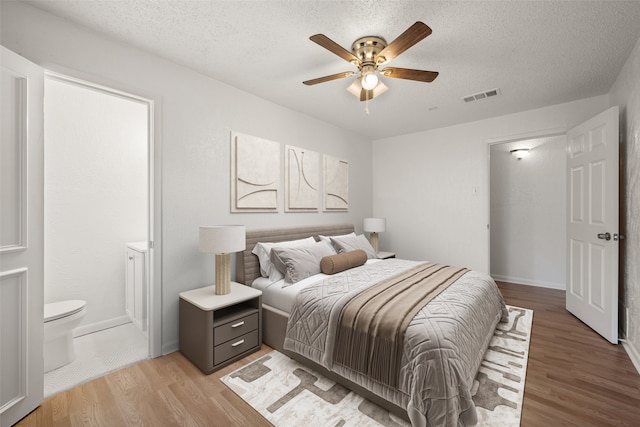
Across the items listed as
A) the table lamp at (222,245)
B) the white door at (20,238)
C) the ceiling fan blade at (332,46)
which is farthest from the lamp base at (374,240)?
the white door at (20,238)

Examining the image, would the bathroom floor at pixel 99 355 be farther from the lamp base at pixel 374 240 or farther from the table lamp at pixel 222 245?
the lamp base at pixel 374 240

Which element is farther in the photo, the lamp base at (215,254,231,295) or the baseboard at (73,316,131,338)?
the baseboard at (73,316,131,338)

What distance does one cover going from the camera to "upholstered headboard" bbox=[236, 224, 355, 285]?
110 inches

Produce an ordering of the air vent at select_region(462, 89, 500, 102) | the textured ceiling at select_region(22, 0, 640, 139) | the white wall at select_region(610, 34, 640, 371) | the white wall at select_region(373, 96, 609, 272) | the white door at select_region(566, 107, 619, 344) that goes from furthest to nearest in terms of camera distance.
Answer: the white wall at select_region(373, 96, 609, 272)
the air vent at select_region(462, 89, 500, 102)
the white door at select_region(566, 107, 619, 344)
the white wall at select_region(610, 34, 640, 371)
the textured ceiling at select_region(22, 0, 640, 139)

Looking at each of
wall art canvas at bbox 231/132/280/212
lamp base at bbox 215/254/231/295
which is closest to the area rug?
lamp base at bbox 215/254/231/295

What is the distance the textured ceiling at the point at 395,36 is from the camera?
178cm

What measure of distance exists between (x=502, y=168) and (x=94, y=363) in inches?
241

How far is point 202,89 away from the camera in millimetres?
2635

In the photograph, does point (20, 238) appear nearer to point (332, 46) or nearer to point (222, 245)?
point (222, 245)

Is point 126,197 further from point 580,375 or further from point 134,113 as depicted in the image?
point 580,375

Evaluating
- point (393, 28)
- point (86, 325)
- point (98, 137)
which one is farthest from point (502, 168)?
point (86, 325)

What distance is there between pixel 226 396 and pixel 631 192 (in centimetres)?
375

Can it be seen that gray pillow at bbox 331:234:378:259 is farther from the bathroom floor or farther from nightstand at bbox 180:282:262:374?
the bathroom floor

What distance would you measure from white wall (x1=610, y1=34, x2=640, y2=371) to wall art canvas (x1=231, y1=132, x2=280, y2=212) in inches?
133
